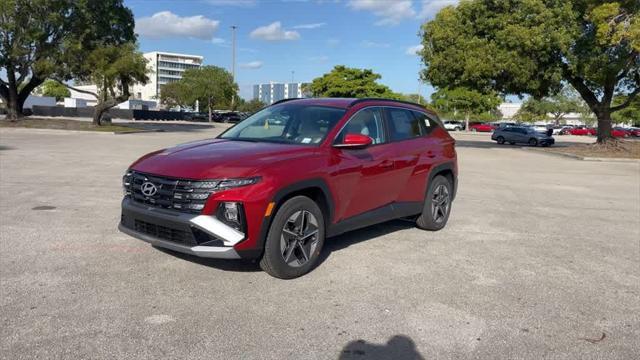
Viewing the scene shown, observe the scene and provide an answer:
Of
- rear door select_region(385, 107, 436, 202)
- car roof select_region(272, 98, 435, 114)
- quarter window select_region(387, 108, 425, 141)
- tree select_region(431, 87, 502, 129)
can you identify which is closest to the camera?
car roof select_region(272, 98, 435, 114)

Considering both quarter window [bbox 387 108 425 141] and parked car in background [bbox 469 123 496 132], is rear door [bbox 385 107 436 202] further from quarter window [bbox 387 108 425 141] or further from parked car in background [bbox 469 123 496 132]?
parked car in background [bbox 469 123 496 132]

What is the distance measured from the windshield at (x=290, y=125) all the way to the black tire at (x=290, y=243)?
745 mm

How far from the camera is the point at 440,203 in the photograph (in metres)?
7.15

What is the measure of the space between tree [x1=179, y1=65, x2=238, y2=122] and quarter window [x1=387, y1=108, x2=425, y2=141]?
70.0 meters

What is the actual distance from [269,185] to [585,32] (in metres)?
25.6

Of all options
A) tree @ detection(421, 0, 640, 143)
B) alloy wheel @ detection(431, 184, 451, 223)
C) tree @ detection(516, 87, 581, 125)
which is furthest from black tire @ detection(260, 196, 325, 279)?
tree @ detection(516, 87, 581, 125)

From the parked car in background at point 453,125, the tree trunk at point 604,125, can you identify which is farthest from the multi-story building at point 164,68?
the tree trunk at point 604,125

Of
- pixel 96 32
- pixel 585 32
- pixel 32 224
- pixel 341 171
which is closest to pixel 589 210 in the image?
pixel 341 171

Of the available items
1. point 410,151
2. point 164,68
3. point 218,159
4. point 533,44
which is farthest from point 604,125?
point 164,68

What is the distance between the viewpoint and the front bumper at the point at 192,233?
4406 mm

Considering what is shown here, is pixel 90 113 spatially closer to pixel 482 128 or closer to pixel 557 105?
pixel 482 128

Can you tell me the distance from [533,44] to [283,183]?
73.9 ft

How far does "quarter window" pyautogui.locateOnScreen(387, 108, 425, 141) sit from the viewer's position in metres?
6.29

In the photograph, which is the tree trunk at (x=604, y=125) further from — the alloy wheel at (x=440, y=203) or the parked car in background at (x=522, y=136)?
the alloy wheel at (x=440, y=203)
